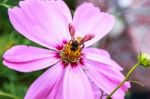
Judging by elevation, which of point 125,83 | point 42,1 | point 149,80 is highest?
point 42,1

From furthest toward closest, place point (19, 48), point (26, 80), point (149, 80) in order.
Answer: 1. point (149, 80)
2. point (26, 80)
3. point (19, 48)

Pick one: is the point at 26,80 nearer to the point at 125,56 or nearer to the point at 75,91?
the point at 75,91

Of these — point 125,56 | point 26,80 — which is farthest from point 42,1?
point 125,56
